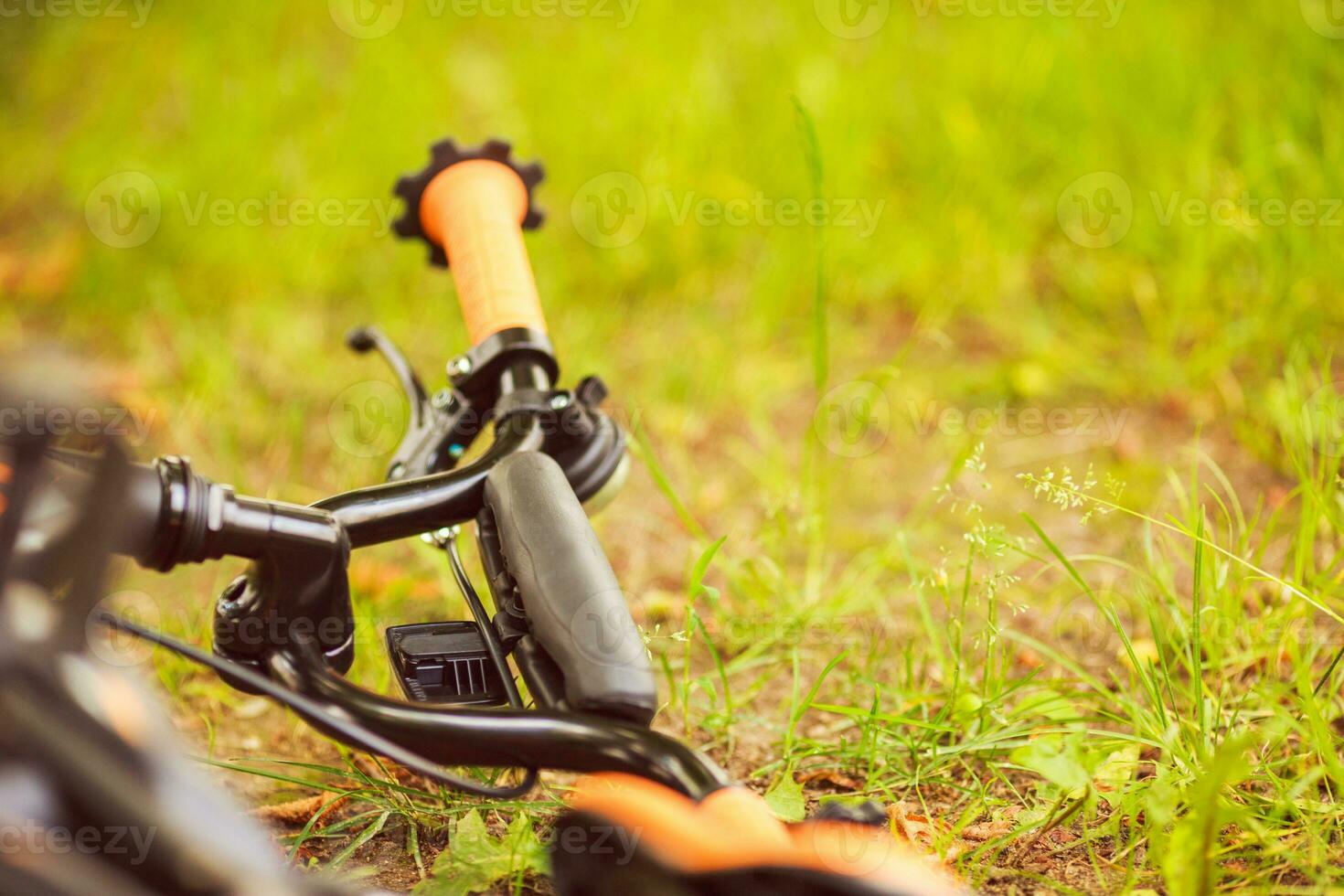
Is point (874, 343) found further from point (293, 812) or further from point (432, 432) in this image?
point (293, 812)

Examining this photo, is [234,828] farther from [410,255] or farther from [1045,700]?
[410,255]

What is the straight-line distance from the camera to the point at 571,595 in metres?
1.27

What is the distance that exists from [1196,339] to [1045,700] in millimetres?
1522

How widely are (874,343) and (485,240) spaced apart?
155 centimetres

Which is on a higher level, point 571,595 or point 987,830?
point 571,595

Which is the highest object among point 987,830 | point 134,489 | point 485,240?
point 485,240

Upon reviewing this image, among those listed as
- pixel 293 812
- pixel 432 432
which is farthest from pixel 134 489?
pixel 293 812

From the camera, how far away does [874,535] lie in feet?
7.83

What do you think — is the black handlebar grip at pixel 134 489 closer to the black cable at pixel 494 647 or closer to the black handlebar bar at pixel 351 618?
the black handlebar bar at pixel 351 618

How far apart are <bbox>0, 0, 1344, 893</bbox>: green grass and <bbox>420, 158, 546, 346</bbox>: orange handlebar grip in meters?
0.48

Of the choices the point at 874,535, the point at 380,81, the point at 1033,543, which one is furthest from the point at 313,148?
the point at 1033,543

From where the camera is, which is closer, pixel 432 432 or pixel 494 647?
pixel 494 647

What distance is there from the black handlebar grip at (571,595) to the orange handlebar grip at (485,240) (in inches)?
14.7

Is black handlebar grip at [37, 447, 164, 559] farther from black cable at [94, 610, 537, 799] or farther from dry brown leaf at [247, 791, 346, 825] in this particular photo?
dry brown leaf at [247, 791, 346, 825]
